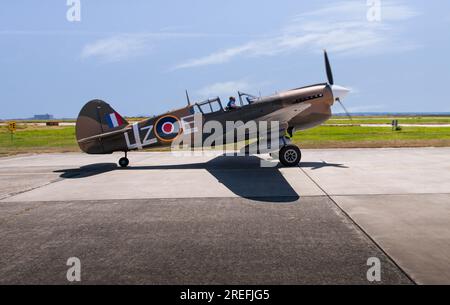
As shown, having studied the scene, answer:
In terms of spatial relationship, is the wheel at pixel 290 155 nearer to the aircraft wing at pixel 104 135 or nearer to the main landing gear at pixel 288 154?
the main landing gear at pixel 288 154

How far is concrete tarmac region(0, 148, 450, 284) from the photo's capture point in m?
4.34

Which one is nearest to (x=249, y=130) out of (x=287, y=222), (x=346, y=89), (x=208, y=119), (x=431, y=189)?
(x=208, y=119)

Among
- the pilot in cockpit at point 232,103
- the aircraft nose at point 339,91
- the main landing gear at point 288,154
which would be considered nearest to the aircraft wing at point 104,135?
the pilot in cockpit at point 232,103

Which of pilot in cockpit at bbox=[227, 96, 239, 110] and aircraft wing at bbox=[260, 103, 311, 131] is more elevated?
pilot in cockpit at bbox=[227, 96, 239, 110]

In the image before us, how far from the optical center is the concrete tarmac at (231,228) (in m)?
4.34

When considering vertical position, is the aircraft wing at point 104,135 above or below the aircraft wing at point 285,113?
below

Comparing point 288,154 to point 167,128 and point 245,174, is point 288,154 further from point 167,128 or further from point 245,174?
point 167,128

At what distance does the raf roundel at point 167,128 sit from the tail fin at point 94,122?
1820mm

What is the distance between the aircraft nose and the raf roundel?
6.48 m

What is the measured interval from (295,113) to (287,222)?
27.3 feet

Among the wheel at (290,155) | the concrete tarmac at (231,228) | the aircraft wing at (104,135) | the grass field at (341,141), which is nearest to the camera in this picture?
the concrete tarmac at (231,228)

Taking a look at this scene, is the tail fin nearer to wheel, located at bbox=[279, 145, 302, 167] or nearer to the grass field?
wheel, located at bbox=[279, 145, 302, 167]

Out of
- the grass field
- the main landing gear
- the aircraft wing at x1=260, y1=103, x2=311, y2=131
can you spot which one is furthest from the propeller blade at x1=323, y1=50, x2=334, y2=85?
the grass field

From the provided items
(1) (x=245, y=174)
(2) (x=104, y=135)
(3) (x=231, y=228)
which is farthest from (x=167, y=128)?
(3) (x=231, y=228)
